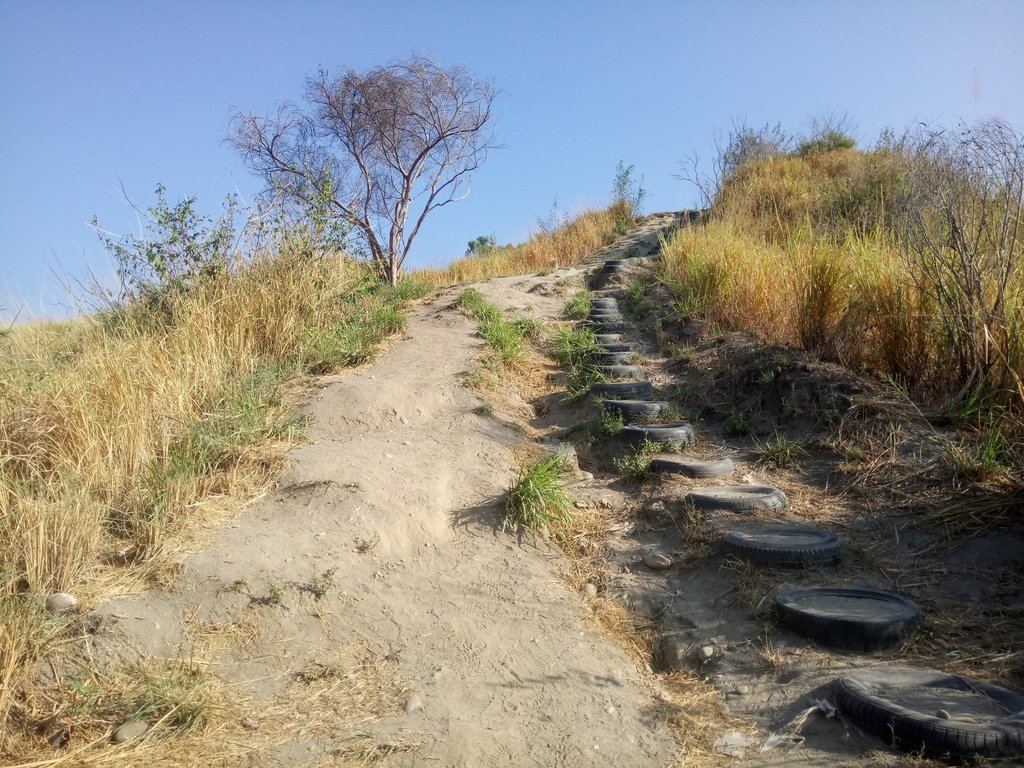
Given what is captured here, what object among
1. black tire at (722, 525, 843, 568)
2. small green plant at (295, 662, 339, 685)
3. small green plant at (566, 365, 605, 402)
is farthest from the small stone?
small green plant at (566, 365, 605, 402)

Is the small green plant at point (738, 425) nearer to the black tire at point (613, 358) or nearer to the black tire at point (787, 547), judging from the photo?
the black tire at point (613, 358)

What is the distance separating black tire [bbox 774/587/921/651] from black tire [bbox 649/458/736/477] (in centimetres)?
139

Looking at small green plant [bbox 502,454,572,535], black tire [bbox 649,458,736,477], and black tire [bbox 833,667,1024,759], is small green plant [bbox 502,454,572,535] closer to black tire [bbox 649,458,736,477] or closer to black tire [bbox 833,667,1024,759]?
black tire [bbox 649,458,736,477]

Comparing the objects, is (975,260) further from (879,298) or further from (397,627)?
(397,627)

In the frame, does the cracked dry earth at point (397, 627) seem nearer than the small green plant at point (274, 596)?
Yes

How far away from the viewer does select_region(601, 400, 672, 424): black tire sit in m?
5.74

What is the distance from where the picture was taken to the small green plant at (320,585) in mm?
3674

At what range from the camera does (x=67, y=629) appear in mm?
3250

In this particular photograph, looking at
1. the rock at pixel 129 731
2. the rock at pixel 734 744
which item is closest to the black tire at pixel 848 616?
the rock at pixel 734 744

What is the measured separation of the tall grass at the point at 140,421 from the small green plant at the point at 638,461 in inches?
89.0

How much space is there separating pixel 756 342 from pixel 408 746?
4.89m

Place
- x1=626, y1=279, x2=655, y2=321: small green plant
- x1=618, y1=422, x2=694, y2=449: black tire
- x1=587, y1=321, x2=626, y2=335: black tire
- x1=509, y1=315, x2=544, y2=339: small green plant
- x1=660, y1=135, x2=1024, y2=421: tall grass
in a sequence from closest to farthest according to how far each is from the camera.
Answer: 1. x1=660, y1=135, x2=1024, y2=421: tall grass
2. x1=618, y1=422, x2=694, y2=449: black tire
3. x1=509, y1=315, x2=544, y2=339: small green plant
4. x1=587, y1=321, x2=626, y2=335: black tire
5. x1=626, y1=279, x2=655, y2=321: small green plant

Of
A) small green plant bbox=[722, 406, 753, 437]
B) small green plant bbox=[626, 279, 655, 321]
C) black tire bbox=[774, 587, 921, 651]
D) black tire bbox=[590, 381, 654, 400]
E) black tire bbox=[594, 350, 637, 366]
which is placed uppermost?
small green plant bbox=[626, 279, 655, 321]

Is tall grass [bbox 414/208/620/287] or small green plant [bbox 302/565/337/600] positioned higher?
tall grass [bbox 414/208/620/287]
